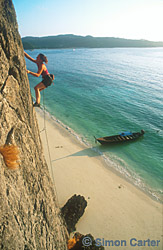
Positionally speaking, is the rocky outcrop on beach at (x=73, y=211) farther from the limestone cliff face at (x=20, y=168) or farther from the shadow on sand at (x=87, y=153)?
the shadow on sand at (x=87, y=153)

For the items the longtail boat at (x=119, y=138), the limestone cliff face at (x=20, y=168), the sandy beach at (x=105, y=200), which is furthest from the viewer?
the longtail boat at (x=119, y=138)

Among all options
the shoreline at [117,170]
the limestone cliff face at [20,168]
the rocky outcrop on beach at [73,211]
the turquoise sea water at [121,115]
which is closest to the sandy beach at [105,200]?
the shoreline at [117,170]

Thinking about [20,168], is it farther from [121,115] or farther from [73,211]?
[121,115]

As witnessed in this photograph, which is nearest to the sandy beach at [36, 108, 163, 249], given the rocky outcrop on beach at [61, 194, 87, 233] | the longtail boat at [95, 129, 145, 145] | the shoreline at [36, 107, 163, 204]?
the shoreline at [36, 107, 163, 204]

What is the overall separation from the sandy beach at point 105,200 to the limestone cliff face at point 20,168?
6427 millimetres

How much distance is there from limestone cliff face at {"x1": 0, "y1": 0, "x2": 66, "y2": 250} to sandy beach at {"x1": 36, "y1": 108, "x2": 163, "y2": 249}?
6427 mm

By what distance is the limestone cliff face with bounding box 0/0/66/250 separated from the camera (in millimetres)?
3553

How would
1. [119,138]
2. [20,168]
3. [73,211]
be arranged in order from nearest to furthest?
[20,168] → [73,211] → [119,138]

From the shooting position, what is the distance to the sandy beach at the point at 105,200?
10.3 m

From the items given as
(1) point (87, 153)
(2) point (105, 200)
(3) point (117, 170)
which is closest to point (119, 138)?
(1) point (87, 153)

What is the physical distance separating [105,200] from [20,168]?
10.4 metres

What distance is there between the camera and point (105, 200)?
41.7 feet

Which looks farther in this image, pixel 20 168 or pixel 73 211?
pixel 73 211

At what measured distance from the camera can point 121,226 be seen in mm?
10781
